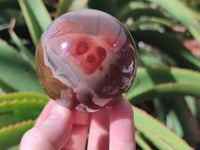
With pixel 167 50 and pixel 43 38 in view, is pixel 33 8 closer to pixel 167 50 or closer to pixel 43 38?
pixel 43 38

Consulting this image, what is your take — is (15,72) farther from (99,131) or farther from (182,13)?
(182,13)

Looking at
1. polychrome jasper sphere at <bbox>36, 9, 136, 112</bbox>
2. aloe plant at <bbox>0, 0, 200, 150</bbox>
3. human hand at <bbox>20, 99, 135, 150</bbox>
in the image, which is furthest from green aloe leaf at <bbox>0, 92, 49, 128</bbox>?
polychrome jasper sphere at <bbox>36, 9, 136, 112</bbox>

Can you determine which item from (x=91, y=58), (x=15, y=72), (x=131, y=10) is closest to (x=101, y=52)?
(x=91, y=58)

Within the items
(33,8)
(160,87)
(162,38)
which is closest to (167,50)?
(162,38)

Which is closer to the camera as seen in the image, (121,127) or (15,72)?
(121,127)

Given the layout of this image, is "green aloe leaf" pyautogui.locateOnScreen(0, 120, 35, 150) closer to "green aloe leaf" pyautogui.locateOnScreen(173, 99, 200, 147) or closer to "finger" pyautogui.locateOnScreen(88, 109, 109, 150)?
"finger" pyautogui.locateOnScreen(88, 109, 109, 150)

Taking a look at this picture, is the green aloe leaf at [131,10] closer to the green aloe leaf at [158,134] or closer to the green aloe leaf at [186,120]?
the green aloe leaf at [186,120]

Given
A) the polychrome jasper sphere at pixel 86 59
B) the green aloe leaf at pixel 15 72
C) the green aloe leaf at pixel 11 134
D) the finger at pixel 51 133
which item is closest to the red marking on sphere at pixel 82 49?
the polychrome jasper sphere at pixel 86 59
